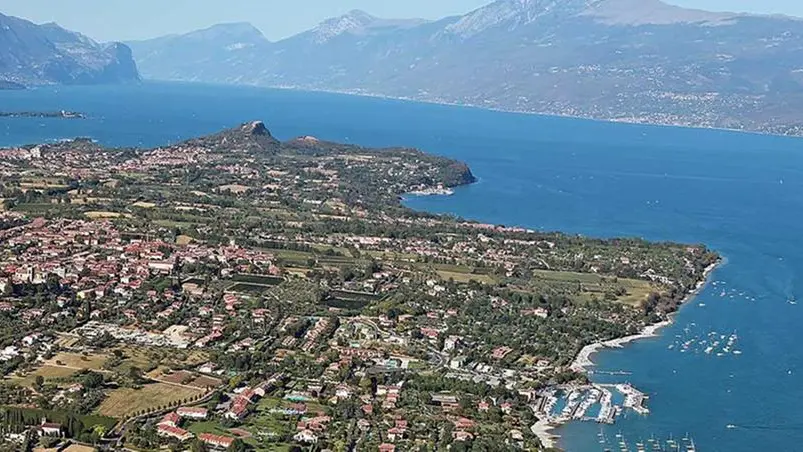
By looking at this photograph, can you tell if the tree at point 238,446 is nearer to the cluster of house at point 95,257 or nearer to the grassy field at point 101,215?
the cluster of house at point 95,257

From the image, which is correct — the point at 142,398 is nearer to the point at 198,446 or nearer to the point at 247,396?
the point at 247,396

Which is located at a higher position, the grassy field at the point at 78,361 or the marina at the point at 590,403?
the grassy field at the point at 78,361

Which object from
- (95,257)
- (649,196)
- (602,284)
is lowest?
(649,196)

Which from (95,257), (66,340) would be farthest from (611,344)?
(95,257)

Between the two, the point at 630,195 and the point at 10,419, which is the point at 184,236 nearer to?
the point at 10,419

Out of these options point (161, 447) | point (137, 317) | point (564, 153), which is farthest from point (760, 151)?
point (161, 447)

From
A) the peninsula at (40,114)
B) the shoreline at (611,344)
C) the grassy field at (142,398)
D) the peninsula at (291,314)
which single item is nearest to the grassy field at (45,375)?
the peninsula at (291,314)
